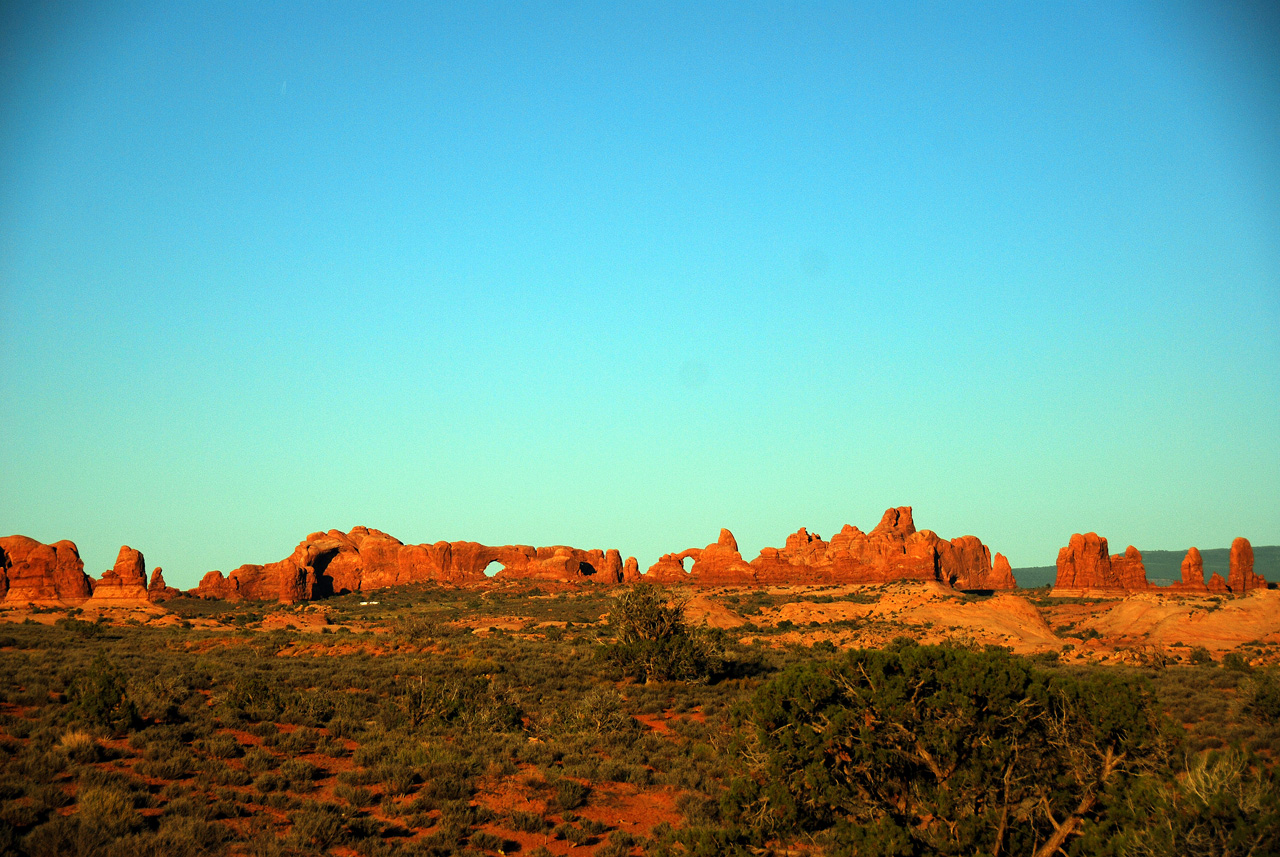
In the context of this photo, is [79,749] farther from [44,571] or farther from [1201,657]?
[44,571]

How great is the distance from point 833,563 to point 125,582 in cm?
7968

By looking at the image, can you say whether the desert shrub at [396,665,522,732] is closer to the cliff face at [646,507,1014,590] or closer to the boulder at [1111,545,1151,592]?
the cliff face at [646,507,1014,590]

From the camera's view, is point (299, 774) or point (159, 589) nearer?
point (299, 774)

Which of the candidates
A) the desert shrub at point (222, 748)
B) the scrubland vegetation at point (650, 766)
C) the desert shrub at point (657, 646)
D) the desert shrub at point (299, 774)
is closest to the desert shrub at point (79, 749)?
the scrubland vegetation at point (650, 766)

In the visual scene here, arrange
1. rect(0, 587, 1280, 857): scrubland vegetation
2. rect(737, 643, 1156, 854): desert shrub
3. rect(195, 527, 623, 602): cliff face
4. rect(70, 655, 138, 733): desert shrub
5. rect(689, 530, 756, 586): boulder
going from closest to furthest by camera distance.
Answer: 1. rect(0, 587, 1280, 857): scrubland vegetation
2. rect(737, 643, 1156, 854): desert shrub
3. rect(70, 655, 138, 733): desert shrub
4. rect(689, 530, 756, 586): boulder
5. rect(195, 527, 623, 602): cliff face

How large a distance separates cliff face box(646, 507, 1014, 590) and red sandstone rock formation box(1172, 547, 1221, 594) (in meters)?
19.9

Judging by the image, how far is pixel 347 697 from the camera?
20594mm

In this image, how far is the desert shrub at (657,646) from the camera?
2678 cm

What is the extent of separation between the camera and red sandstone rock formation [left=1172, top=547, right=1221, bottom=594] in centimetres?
8351

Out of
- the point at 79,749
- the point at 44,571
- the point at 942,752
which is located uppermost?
the point at 44,571

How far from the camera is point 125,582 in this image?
71.0 m

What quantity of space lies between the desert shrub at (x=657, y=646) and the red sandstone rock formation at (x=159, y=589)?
7400cm

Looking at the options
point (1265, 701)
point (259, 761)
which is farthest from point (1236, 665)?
point (259, 761)

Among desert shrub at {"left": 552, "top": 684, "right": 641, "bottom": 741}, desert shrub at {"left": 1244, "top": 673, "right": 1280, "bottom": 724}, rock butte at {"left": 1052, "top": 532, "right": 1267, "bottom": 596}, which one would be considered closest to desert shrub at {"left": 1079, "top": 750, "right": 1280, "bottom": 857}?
desert shrub at {"left": 552, "top": 684, "right": 641, "bottom": 741}
